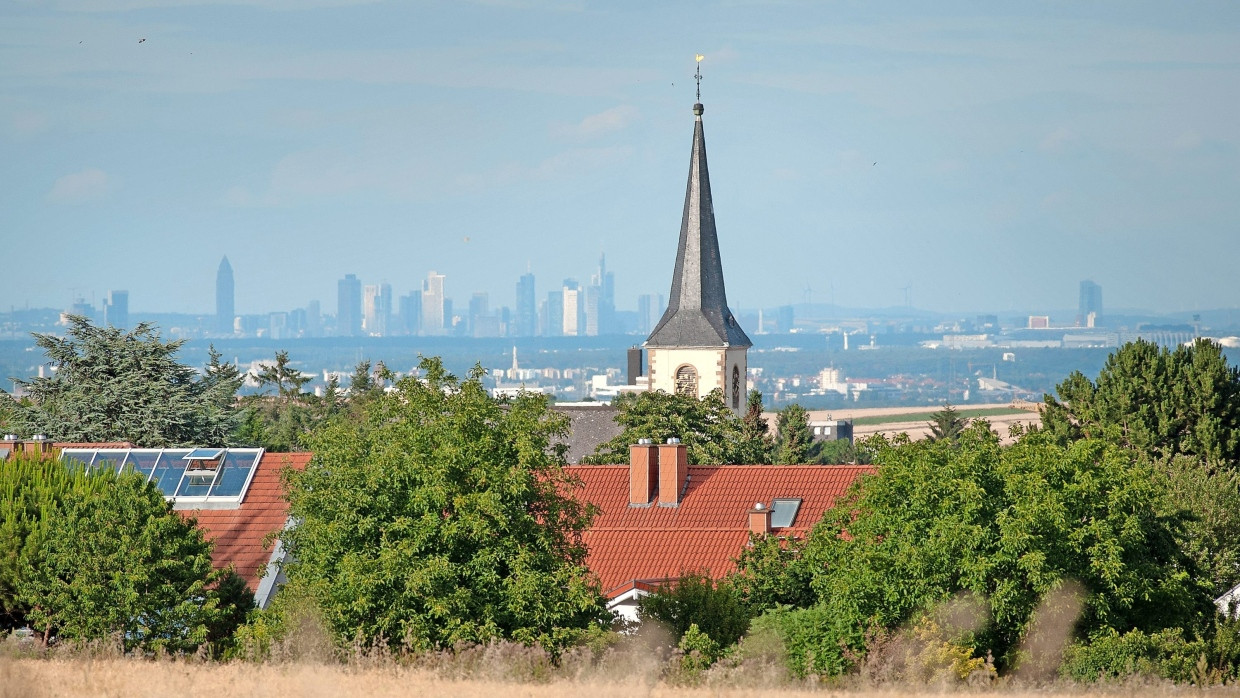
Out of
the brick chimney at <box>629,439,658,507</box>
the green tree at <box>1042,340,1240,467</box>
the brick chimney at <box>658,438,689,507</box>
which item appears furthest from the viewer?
the green tree at <box>1042,340,1240,467</box>

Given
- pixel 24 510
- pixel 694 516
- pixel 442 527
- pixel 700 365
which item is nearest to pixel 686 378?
pixel 700 365

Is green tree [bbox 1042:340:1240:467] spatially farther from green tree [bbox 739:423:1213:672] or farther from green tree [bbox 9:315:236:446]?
green tree [bbox 9:315:236:446]

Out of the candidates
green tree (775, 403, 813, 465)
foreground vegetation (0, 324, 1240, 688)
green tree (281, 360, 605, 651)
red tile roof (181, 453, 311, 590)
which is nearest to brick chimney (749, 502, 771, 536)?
foreground vegetation (0, 324, 1240, 688)

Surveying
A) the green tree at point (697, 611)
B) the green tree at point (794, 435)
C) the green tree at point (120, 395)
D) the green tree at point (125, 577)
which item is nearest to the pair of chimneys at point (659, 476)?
the green tree at point (697, 611)

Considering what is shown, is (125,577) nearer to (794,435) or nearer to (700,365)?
(700,365)

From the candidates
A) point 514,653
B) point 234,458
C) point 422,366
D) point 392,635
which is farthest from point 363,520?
point 234,458

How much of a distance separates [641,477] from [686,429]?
12409mm

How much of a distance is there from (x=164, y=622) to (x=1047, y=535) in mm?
11816

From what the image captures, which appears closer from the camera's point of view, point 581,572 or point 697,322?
point 581,572

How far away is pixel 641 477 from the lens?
38469 millimetres

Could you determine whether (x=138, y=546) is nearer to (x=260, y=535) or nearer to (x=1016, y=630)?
(x=260, y=535)

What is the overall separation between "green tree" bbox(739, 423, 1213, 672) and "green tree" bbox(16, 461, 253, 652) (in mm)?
8192

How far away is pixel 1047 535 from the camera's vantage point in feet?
74.6

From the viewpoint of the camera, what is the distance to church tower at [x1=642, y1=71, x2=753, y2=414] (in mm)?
72375
